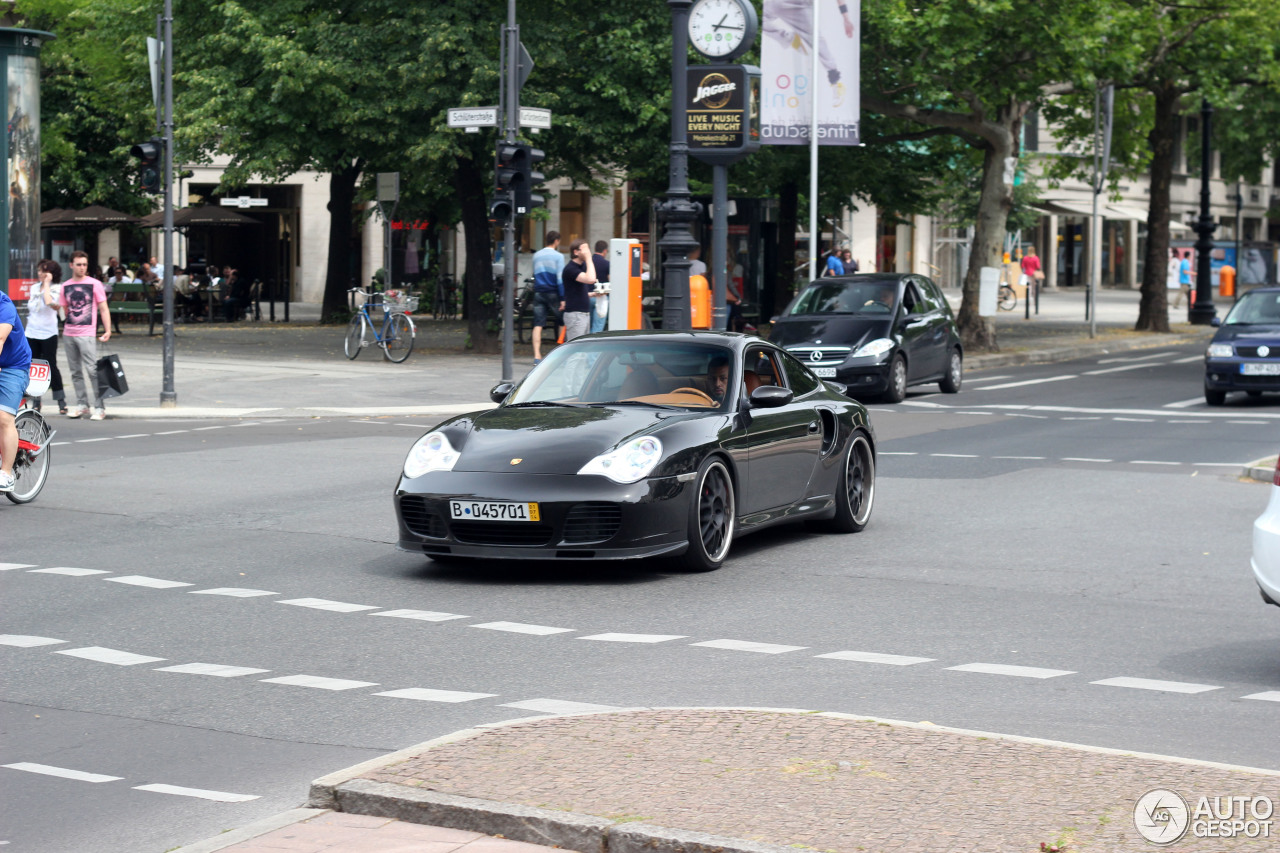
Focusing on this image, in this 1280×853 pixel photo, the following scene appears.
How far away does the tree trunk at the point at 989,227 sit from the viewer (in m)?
32.2

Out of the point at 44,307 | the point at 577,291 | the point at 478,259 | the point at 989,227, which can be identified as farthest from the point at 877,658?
the point at 989,227

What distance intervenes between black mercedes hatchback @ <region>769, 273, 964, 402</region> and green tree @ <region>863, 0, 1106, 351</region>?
227 inches

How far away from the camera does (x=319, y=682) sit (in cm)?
723

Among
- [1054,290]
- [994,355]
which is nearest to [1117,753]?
[994,355]

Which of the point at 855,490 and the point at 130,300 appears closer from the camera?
the point at 855,490

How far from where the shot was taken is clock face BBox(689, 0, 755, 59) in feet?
79.8

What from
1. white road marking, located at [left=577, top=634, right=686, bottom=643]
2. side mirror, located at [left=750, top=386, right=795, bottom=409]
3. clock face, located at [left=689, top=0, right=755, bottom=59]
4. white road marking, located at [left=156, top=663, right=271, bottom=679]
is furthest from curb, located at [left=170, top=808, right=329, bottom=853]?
clock face, located at [left=689, top=0, right=755, bottom=59]

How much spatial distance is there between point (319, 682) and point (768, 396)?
13.7 feet

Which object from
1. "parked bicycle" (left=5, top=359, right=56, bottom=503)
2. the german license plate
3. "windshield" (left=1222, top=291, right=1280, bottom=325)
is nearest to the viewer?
the german license plate

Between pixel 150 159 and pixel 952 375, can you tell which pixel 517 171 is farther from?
pixel 952 375

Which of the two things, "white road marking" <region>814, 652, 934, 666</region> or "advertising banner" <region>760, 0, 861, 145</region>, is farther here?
"advertising banner" <region>760, 0, 861, 145</region>

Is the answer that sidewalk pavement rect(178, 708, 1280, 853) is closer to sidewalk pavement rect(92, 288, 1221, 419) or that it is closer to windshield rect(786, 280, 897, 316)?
sidewalk pavement rect(92, 288, 1221, 419)

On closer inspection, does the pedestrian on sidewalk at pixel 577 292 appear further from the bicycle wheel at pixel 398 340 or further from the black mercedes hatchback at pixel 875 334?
the bicycle wheel at pixel 398 340

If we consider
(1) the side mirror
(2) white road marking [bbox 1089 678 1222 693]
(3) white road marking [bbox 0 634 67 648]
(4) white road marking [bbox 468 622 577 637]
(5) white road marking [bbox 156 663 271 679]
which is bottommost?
(3) white road marking [bbox 0 634 67 648]
